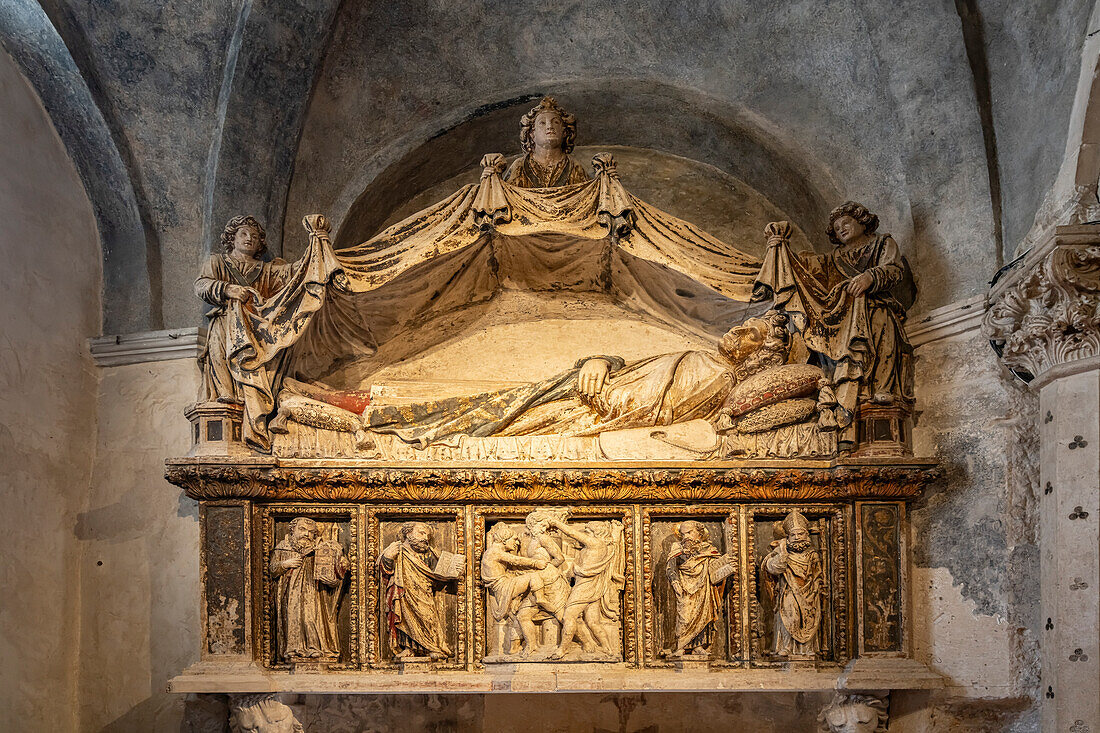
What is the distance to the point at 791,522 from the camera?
670 centimetres

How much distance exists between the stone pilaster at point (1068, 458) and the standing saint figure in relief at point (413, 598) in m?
3.36

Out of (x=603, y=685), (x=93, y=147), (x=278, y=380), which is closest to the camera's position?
(x=603, y=685)

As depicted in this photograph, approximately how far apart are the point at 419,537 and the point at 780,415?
2.29m

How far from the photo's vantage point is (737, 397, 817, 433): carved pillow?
266 inches

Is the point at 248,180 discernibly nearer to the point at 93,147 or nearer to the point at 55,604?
the point at 93,147

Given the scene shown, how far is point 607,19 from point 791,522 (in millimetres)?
3953

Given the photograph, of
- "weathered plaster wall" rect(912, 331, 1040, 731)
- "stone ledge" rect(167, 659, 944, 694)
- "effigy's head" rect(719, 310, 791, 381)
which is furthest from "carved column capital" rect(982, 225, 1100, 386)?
"stone ledge" rect(167, 659, 944, 694)

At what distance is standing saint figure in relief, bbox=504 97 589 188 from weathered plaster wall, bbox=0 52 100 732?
3033mm

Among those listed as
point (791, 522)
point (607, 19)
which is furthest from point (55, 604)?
point (607, 19)

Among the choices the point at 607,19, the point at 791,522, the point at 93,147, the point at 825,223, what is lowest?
the point at 791,522

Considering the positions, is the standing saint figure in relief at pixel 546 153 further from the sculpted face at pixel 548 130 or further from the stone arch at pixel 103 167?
the stone arch at pixel 103 167

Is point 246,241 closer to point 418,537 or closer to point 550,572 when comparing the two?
point 418,537

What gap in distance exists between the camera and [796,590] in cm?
662

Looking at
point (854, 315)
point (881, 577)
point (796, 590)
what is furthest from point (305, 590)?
point (854, 315)
